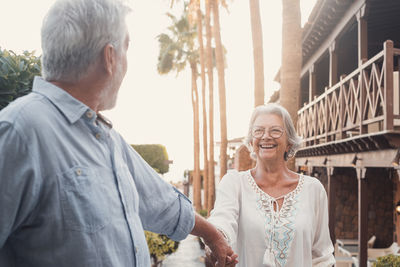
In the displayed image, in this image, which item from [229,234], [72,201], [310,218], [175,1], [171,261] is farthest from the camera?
[175,1]

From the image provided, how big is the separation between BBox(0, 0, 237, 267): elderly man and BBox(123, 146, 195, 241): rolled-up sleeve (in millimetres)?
81

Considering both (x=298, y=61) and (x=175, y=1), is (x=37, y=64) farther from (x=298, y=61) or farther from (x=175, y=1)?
(x=175, y=1)

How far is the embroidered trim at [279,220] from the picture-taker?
8.84 ft

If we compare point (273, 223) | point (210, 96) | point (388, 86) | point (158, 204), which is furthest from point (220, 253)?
point (210, 96)

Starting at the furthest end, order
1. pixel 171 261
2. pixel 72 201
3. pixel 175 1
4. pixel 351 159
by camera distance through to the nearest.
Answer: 1. pixel 175 1
2. pixel 171 261
3. pixel 351 159
4. pixel 72 201

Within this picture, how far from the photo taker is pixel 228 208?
9.04 feet

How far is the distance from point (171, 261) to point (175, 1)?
586 inches

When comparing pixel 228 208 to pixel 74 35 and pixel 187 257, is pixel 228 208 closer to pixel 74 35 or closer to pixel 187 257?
pixel 74 35

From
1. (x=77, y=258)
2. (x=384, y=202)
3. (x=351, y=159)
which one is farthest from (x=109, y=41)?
(x=384, y=202)

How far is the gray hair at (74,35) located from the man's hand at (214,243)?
0.99m

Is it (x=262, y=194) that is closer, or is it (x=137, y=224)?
(x=137, y=224)

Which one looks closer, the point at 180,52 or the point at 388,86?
the point at 388,86

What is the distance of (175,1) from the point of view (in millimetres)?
23469

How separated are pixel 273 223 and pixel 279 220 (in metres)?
0.05
